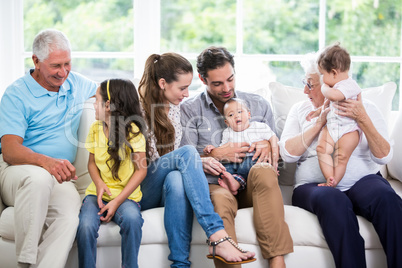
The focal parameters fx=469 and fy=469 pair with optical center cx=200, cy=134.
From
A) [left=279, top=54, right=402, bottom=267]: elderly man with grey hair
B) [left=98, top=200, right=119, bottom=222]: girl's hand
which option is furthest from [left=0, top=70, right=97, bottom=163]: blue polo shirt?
[left=279, top=54, right=402, bottom=267]: elderly man with grey hair

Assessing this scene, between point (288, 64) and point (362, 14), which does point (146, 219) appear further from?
point (362, 14)

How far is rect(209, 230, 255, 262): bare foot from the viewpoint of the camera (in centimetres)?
188

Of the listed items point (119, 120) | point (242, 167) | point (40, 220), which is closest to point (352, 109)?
point (242, 167)

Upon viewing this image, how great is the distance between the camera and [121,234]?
1.99m

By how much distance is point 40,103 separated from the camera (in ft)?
7.75

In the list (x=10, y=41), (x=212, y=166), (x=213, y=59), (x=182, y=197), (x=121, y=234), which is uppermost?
(x=10, y=41)

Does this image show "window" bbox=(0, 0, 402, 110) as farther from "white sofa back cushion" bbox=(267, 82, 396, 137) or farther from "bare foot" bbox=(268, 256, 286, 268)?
"bare foot" bbox=(268, 256, 286, 268)

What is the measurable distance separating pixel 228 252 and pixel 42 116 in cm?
116

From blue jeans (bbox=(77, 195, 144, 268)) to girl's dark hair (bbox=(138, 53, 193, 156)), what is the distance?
44cm

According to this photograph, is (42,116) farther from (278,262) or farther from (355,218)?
(355,218)

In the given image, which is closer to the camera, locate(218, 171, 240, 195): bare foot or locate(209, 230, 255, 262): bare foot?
locate(209, 230, 255, 262): bare foot

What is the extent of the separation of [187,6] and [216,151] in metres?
1.39

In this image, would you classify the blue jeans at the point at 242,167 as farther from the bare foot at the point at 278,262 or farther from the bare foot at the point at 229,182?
the bare foot at the point at 278,262

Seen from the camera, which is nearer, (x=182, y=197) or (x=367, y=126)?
(x=182, y=197)
